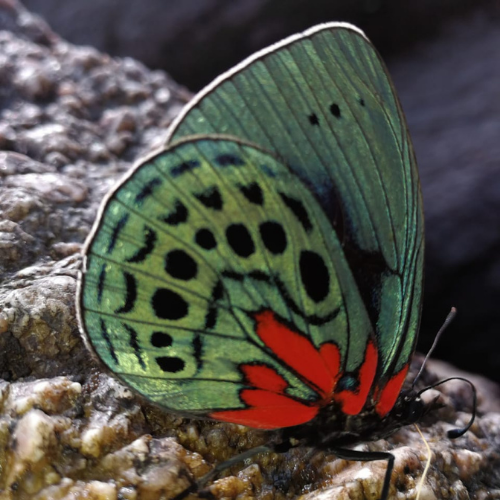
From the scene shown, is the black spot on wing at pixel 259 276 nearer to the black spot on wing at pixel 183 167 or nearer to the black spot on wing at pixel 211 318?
the black spot on wing at pixel 211 318

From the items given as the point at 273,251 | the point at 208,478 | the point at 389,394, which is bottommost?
the point at 208,478

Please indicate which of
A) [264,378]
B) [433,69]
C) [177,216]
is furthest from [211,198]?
[433,69]

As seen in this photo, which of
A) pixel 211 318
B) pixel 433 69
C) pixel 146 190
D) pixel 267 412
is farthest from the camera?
pixel 433 69

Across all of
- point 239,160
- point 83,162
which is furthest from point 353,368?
point 83,162

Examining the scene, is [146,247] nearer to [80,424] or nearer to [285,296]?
[285,296]

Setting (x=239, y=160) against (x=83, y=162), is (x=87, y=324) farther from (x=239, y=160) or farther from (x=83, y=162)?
(x=83, y=162)

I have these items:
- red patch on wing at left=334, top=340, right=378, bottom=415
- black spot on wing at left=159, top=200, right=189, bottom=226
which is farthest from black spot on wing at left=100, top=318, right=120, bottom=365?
red patch on wing at left=334, top=340, right=378, bottom=415

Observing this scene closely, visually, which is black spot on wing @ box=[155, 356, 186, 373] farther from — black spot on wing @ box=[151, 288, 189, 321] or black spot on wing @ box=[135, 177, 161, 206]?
black spot on wing @ box=[135, 177, 161, 206]
